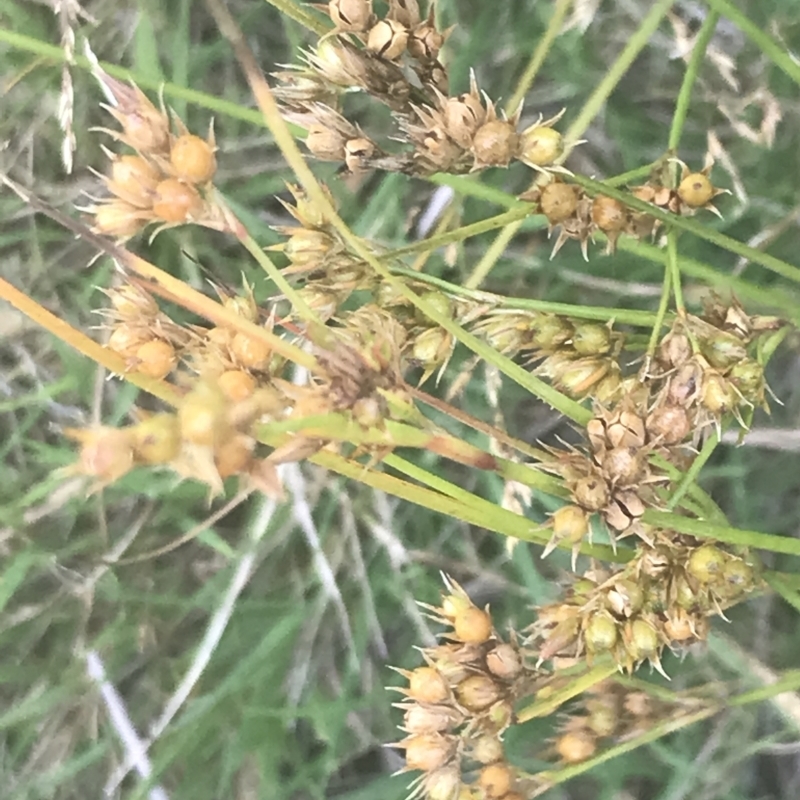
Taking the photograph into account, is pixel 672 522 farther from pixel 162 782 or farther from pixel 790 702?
pixel 162 782

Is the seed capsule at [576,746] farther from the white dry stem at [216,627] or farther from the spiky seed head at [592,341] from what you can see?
the white dry stem at [216,627]

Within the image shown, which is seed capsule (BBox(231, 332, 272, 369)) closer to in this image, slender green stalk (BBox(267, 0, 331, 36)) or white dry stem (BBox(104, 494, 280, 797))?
slender green stalk (BBox(267, 0, 331, 36))

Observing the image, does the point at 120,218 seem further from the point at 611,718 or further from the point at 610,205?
the point at 611,718

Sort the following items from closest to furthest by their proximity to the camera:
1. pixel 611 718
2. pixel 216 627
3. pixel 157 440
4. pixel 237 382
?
pixel 157 440 < pixel 237 382 < pixel 611 718 < pixel 216 627

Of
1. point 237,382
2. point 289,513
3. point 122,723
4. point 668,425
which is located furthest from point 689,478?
point 122,723

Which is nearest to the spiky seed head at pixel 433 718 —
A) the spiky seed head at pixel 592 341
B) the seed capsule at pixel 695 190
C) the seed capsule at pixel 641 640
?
the seed capsule at pixel 641 640

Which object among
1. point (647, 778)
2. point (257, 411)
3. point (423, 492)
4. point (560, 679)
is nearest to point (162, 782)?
point (647, 778)

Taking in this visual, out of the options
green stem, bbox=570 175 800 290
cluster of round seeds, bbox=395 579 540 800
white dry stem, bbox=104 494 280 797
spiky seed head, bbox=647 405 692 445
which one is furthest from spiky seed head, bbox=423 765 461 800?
white dry stem, bbox=104 494 280 797
